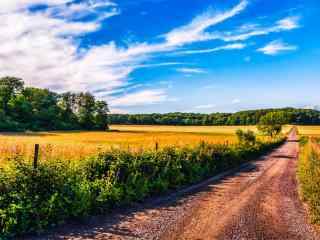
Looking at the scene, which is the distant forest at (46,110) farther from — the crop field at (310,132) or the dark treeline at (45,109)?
the crop field at (310,132)

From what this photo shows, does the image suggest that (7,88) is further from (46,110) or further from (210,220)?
(210,220)

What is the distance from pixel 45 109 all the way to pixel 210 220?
9574cm

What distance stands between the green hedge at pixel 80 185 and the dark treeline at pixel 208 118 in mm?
146794

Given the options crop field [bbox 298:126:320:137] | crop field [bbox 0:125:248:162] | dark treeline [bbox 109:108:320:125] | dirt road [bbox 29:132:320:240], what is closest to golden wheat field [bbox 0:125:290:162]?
crop field [bbox 0:125:248:162]

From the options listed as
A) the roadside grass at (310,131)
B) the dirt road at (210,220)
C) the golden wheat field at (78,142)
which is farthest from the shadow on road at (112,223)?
the roadside grass at (310,131)

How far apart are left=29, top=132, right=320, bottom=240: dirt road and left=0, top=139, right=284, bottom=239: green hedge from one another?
64 centimetres

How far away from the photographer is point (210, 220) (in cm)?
968

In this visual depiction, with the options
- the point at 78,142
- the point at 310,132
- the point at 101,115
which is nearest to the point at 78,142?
the point at 78,142

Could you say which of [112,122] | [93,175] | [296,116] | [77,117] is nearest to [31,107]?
[77,117]

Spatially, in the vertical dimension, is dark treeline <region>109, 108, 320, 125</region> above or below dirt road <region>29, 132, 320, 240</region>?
above

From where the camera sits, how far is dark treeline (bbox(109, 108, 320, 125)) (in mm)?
164750

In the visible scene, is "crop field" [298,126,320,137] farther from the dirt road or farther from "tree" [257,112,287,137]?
the dirt road

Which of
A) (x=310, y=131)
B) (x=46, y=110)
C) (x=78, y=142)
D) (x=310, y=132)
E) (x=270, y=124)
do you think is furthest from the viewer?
(x=310, y=131)

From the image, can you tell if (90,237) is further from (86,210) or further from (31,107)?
(31,107)
